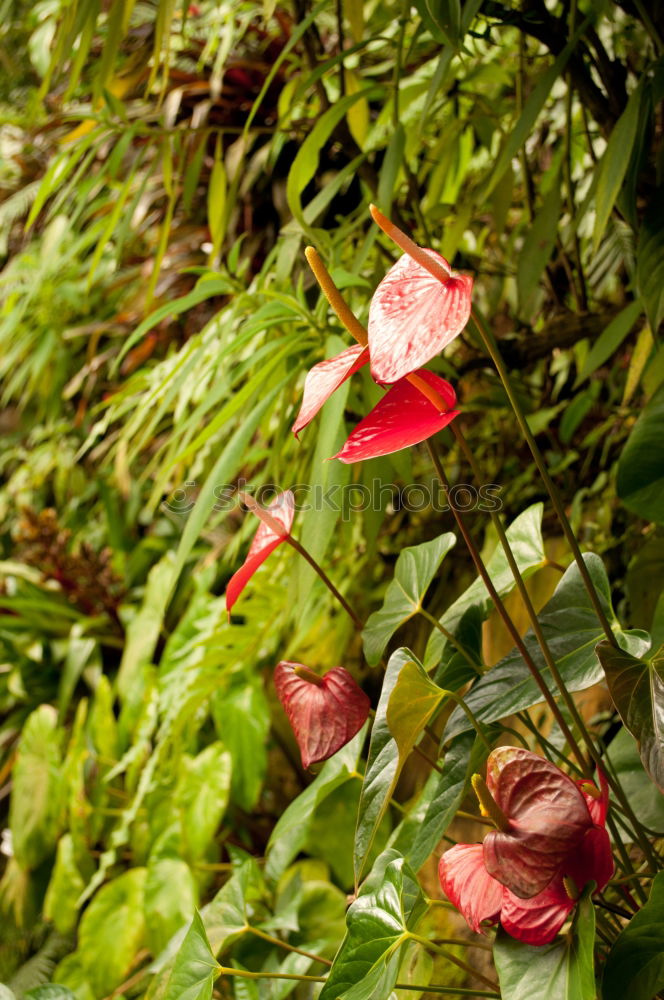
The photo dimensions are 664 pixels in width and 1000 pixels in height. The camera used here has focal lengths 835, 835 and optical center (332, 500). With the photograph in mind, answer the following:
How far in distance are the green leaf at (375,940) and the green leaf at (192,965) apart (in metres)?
0.11

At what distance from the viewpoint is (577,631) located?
0.53m

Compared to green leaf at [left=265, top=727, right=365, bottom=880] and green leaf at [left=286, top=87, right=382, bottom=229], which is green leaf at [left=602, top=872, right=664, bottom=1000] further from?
green leaf at [left=286, top=87, right=382, bottom=229]

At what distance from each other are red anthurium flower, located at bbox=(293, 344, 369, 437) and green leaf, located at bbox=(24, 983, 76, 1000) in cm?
50

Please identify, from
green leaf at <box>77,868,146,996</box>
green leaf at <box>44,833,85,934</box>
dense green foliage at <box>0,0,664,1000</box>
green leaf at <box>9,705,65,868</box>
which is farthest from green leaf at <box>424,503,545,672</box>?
green leaf at <box>9,705,65,868</box>

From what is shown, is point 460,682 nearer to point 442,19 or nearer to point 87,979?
point 442,19

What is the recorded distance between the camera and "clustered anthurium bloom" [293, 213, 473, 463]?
34 centimetres

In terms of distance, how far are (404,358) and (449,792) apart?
0.30m

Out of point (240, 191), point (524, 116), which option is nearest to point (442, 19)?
point (524, 116)

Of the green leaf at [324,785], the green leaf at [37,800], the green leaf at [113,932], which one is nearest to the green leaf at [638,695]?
the green leaf at [324,785]

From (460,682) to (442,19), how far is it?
493 mm

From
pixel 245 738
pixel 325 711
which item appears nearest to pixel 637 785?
pixel 325 711

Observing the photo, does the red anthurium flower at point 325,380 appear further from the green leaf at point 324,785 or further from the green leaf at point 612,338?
A: the green leaf at point 612,338

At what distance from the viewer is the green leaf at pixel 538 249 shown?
0.86m

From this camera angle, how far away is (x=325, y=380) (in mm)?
409
